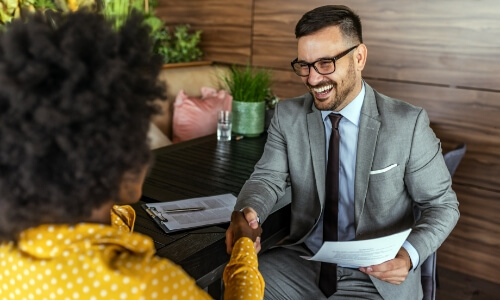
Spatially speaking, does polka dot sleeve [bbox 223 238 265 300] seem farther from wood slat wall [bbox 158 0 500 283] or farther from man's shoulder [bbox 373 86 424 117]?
wood slat wall [bbox 158 0 500 283]

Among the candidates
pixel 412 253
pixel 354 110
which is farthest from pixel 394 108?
pixel 412 253

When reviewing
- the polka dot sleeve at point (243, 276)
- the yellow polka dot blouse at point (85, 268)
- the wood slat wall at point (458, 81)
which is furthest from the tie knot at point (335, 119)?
the wood slat wall at point (458, 81)

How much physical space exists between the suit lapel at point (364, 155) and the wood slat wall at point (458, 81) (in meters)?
1.18

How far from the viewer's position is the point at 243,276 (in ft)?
3.35

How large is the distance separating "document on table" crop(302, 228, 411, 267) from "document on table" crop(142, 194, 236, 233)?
0.33m

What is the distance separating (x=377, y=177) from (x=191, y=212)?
0.62 m

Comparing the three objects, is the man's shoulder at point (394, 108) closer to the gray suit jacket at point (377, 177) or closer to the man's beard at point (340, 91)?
the gray suit jacket at point (377, 177)

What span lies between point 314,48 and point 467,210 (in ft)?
5.22

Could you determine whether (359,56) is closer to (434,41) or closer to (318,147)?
(318,147)

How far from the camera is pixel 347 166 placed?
1636 millimetres

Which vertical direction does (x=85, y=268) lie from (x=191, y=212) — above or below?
above

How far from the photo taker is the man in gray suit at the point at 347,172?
1.52m

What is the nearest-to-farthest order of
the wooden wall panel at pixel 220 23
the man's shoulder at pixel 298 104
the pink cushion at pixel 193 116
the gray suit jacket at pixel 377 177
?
the gray suit jacket at pixel 377 177 < the man's shoulder at pixel 298 104 < the pink cushion at pixel 193 116 < the wooden wall panel at pixel 220 23

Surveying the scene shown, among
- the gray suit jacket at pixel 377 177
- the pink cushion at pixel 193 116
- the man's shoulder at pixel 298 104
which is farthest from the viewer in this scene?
the pink cushion at pixel 193 116
